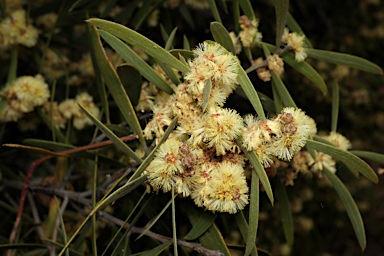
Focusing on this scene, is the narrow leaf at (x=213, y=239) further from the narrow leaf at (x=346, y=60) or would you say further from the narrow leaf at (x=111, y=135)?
the narrow leaf at (x=346, y=60)

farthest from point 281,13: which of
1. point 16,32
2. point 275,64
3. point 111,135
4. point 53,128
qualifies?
point 16,32

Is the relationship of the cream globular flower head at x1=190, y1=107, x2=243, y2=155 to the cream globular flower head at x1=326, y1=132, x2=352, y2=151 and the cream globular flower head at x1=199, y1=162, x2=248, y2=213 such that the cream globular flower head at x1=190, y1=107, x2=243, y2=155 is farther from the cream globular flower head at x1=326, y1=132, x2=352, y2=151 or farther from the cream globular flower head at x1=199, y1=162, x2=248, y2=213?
the cream globular flower head at x1=326, y1=132, x2=352, y2=151

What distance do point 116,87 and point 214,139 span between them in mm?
286

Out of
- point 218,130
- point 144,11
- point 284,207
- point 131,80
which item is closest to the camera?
point 218,130

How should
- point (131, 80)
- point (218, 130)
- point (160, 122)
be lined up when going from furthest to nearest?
point (131, 80)
point (160, 122)
point (218, 130)

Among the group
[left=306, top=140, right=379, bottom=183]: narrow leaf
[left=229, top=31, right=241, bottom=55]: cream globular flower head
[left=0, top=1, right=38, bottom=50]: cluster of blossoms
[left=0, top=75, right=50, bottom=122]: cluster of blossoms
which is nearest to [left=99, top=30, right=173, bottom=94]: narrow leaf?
[left=229, top=31, right=241, bottom=55]: cream globular flower head

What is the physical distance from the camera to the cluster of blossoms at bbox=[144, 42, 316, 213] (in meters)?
0.93

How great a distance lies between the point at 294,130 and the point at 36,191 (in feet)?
2.86

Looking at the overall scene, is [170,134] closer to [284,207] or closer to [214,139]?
[214,139]

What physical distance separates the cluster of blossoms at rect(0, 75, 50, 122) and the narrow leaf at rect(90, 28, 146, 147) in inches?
15.2

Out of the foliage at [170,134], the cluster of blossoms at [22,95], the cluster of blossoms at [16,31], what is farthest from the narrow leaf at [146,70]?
the cluster of blossoms at [16,31]

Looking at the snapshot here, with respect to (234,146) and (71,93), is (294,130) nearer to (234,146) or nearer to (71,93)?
(234,146)

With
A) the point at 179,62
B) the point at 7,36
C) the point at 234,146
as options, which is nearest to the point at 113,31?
the point at 179,62

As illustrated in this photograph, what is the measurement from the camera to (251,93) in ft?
3.14
